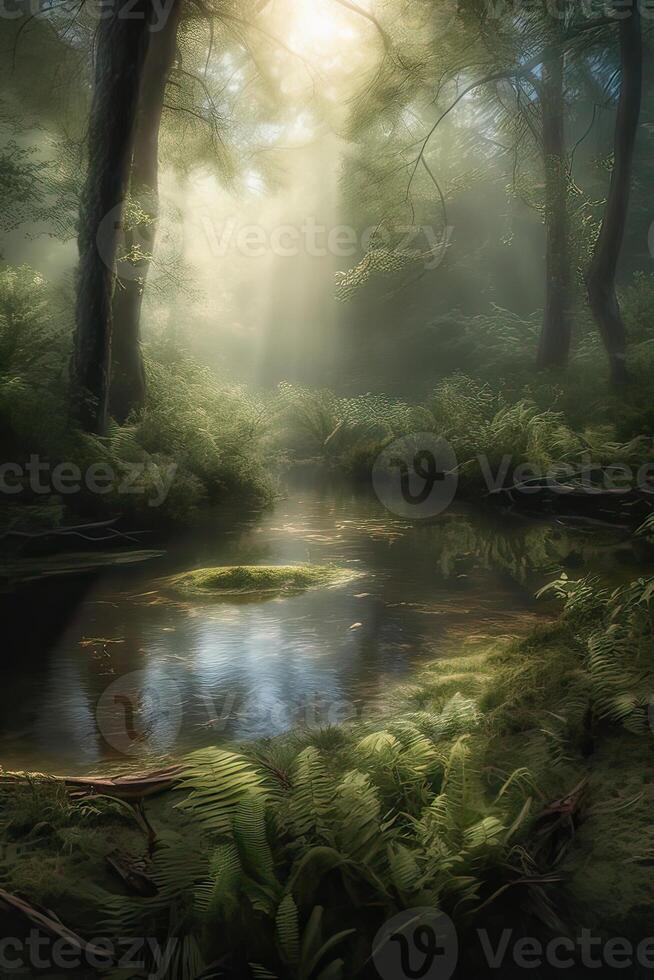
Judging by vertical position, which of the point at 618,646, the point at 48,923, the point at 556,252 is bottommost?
the point at 48,923

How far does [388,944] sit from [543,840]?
2.13 feet

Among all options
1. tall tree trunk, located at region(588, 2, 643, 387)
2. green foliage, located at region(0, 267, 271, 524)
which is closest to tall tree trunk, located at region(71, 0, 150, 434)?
green foliage, located at region(0, 267, 271, 524)

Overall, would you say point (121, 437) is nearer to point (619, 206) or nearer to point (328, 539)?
point (328, 539)

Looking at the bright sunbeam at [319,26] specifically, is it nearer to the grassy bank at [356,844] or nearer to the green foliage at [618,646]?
the green foliage at [618,646]

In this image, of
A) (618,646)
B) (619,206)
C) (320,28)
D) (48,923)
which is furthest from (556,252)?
(48,923)

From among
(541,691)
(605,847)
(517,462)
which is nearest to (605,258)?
(517,462)

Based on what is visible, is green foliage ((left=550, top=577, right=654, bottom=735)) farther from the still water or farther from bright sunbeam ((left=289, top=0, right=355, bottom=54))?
bright sunbeam ((left=289, top=0, right=355, bottom=54))

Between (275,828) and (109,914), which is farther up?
(275,828)

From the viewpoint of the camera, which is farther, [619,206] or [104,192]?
[619,206]

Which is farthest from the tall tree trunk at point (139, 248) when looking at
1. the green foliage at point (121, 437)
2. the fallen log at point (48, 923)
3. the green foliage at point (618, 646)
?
the fallen log at point (48, 923)

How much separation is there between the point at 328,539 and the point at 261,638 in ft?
12.8

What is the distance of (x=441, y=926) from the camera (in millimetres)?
2225

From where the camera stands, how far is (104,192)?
11539mm

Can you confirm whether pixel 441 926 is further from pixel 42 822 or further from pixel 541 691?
pixel 541 691
